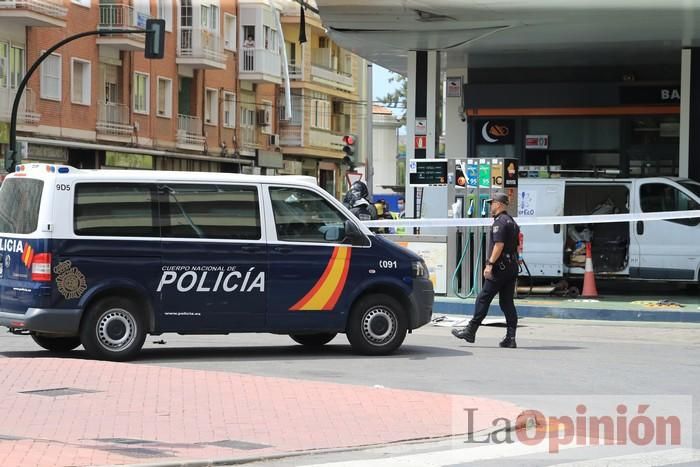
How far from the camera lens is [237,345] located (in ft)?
49.0

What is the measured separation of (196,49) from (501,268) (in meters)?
40.4

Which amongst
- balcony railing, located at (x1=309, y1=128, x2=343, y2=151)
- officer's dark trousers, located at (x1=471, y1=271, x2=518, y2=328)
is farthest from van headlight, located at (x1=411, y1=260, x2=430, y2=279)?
balcony railing, located at (x1=309, y1=128, x2=343, y2=151)

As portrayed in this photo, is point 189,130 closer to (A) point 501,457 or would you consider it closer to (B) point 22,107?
(B) point 22,107

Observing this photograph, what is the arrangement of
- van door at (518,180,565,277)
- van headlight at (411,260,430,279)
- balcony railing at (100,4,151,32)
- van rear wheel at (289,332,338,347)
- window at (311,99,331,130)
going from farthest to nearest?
1. window at (311,99,331,130)
2. balcony railing at (100,4,151,32)
3. van door at (518,180,565,277)
4. van rear wheel at (289,332,338,347)
5. van headlight at (411,260,430,279)

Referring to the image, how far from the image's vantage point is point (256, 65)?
194 feet

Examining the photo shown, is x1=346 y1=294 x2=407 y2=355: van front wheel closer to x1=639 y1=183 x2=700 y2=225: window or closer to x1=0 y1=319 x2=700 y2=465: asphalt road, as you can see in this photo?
x1=0 y1=319 x2=700 y2=465: asphalt road

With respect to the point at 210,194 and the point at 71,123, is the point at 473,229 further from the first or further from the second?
the point at 71,123

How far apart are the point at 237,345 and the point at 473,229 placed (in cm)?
627

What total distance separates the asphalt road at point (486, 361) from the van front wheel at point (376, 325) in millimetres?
186

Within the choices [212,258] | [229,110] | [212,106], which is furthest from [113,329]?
[229,110]

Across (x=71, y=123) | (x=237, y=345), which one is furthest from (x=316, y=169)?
(x=237, y=345)

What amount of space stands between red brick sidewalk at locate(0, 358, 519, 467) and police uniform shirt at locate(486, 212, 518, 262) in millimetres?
4255

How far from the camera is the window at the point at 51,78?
4197 cm

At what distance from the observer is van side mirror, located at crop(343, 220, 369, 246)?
44.0 feet
